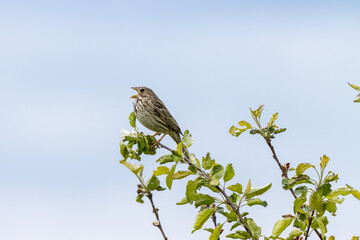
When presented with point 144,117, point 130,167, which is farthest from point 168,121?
point 130,167

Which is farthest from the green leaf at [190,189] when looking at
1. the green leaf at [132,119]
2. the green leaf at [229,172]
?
the green leaf at [132,119]

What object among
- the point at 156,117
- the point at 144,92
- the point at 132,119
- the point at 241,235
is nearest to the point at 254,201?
the point at 241,235

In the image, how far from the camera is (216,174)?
4316mm

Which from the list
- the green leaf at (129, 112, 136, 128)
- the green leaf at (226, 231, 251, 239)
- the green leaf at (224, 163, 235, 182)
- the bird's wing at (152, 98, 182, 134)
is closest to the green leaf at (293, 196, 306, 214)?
the green leaf at (226, 231, 251, 239)

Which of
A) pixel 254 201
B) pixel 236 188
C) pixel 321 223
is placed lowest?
pixel 321 223

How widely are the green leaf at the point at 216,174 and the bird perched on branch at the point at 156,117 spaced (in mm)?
7892

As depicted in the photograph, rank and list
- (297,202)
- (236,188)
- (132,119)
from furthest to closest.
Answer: (132,119), (236,188), (297,202)

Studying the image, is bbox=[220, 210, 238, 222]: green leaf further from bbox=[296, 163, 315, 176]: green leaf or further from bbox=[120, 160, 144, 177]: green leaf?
bbox=[120, 160, 144, 177]: green leaf

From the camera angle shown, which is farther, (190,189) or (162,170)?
(162,170)

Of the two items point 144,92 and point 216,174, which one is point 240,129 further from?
point 144,92

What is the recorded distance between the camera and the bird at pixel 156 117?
12805mm

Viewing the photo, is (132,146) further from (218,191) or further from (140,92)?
(140,92)

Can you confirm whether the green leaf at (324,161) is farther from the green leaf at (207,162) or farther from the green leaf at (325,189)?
the green leaf at (207,162)

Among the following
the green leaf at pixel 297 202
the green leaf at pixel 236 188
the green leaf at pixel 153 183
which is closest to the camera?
the green leaf at pixel 297 202
